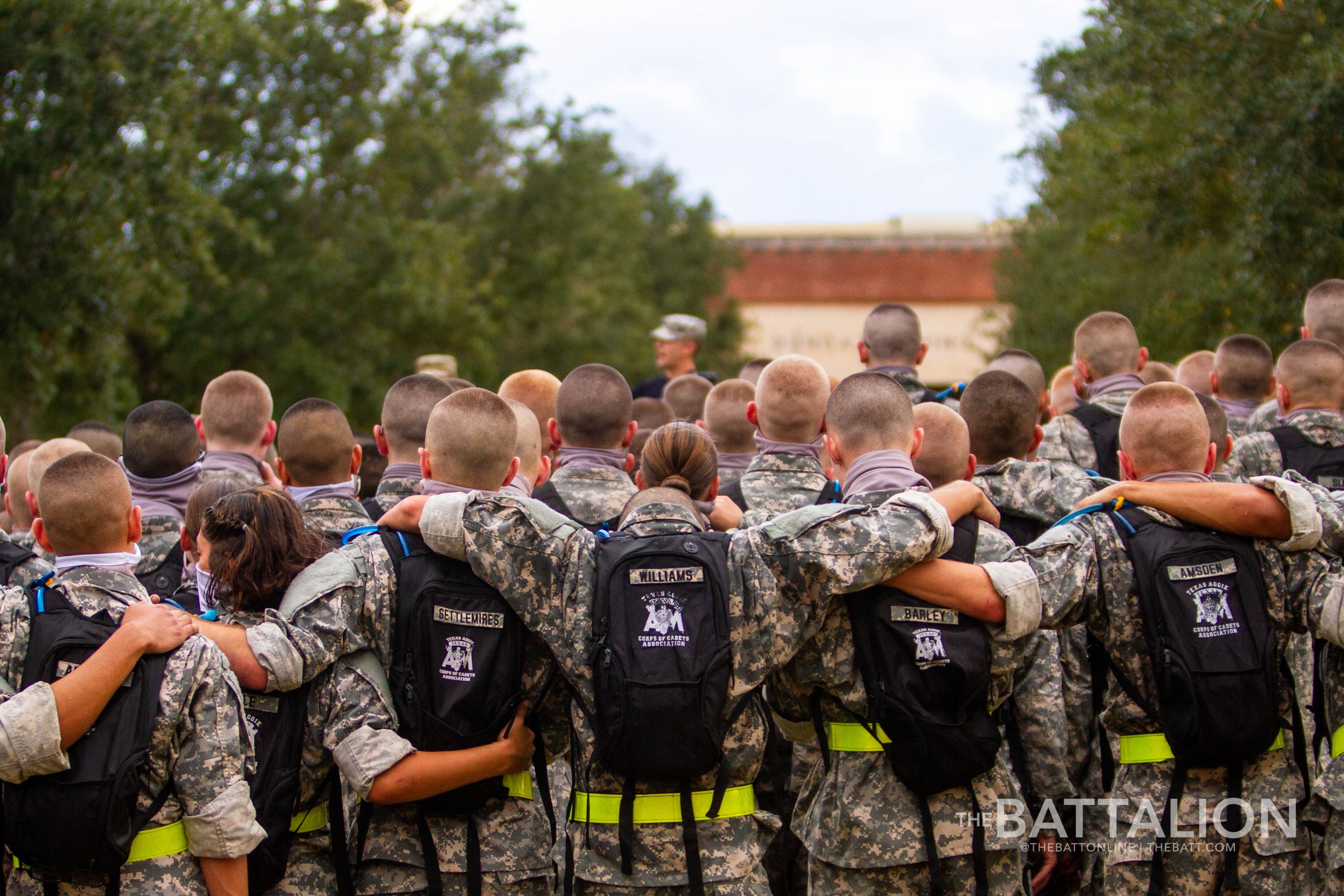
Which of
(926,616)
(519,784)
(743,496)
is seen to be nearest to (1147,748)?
(926,616)

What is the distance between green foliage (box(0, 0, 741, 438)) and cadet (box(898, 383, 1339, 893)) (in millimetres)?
13330

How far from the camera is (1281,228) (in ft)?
41.6

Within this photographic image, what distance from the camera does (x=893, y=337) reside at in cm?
700

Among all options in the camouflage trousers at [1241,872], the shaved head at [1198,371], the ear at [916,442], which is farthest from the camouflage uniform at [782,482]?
the shaved head at [1198,371]

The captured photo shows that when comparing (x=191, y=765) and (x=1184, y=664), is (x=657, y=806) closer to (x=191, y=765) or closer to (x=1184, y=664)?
(x=191, y=765)

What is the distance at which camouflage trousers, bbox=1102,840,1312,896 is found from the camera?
415cm

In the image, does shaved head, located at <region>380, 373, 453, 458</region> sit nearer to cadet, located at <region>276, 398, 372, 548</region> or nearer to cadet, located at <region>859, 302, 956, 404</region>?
cadet, located at <region>276, 398, 372, 548</region>

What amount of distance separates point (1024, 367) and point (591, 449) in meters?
3.07

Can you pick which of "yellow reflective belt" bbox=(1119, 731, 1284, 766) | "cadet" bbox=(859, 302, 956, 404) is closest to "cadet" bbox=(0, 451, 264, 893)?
"yellow reflective belt" bbox=(1119, 731, 1284, 766)

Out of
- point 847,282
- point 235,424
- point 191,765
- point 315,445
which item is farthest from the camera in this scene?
point 847,282

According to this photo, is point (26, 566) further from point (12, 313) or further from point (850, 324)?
point (850, 324)

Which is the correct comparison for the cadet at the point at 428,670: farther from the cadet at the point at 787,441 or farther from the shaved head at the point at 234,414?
the shaved head at the point at 234,414

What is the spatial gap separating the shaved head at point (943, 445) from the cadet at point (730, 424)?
67.4 inches

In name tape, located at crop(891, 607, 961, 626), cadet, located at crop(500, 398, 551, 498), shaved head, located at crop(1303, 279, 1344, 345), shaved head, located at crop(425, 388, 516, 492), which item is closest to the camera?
name tape, located at crop(891, 607, 961, 626)
